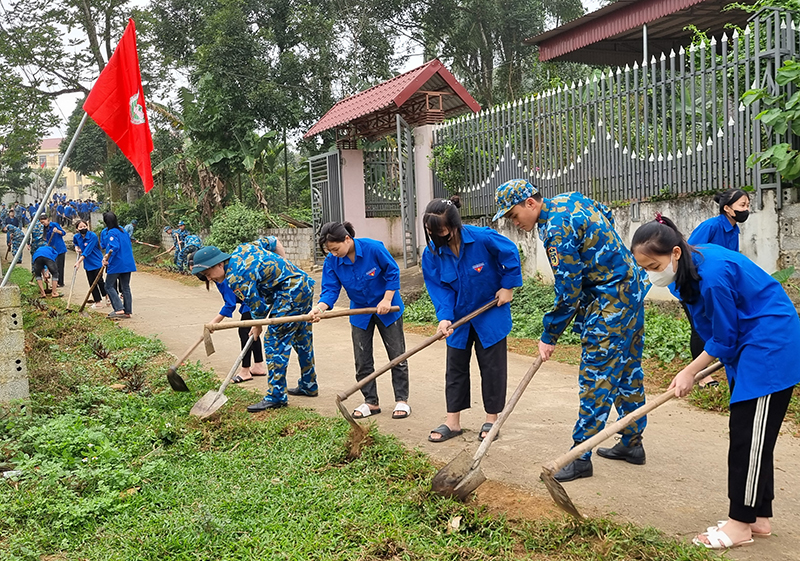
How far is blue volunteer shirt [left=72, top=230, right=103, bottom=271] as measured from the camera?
39.0 ft

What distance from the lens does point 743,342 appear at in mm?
2980

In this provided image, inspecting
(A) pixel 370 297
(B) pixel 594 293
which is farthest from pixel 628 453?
(A) pixel 370 297

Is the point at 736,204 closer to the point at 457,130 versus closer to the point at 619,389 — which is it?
the point at 619,389

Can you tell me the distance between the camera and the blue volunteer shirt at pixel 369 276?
5480 mm

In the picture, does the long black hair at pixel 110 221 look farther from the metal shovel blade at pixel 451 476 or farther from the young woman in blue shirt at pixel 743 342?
the young woman in blue shirt at pixel 743 342

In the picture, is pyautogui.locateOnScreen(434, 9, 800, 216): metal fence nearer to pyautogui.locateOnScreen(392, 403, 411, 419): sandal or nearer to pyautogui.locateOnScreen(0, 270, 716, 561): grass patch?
pyautogui.locateOnScreen(392, 403, 411, 419): sandal

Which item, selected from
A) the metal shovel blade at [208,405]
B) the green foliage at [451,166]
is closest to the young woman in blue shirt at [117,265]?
the green foliage at [451,166]

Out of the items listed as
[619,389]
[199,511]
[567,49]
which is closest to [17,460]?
[199,511]

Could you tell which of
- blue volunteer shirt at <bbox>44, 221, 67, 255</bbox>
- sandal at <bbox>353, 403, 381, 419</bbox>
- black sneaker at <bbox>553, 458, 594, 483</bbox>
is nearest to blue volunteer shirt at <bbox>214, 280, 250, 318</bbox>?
sandal at <bbox>353, 403, 381, 419</bbox>

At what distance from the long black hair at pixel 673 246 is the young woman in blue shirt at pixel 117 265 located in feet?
32.1

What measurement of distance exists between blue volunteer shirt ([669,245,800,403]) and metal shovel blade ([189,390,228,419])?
370cm

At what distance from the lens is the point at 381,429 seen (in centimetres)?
510

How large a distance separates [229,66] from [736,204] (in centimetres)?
1538

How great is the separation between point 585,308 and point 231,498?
237 cm
